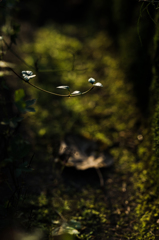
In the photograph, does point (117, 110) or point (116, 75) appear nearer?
point (117, 110)

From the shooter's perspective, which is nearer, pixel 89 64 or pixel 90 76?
pixel 90 76

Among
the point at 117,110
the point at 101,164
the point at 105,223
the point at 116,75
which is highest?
the point at 116,75

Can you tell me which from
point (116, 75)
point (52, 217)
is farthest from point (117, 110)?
point (52, 217)

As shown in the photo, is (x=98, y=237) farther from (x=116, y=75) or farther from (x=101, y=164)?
(x=116, y=75)

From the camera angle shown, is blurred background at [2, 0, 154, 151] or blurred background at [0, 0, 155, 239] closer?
blurred background at [0, 0, 155, 239]

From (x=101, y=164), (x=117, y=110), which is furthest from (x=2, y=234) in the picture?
(x=117, y=110)

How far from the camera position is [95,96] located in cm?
321

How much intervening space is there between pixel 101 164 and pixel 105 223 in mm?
581

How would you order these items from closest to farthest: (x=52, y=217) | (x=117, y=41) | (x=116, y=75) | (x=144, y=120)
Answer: (x=52, y=217), (x=144, y=120), (x=116, y=75), (x=117, y=41)

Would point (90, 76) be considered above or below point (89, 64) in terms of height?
below

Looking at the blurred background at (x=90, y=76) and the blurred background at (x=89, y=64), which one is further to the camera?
the blurred background at (x=89, y=64)

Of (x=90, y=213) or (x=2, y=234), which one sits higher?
(x=2, y=234)

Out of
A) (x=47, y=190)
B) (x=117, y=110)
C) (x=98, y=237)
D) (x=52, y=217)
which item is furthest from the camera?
(x=117, y=110)

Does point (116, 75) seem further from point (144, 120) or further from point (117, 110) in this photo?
point (144, 120)
